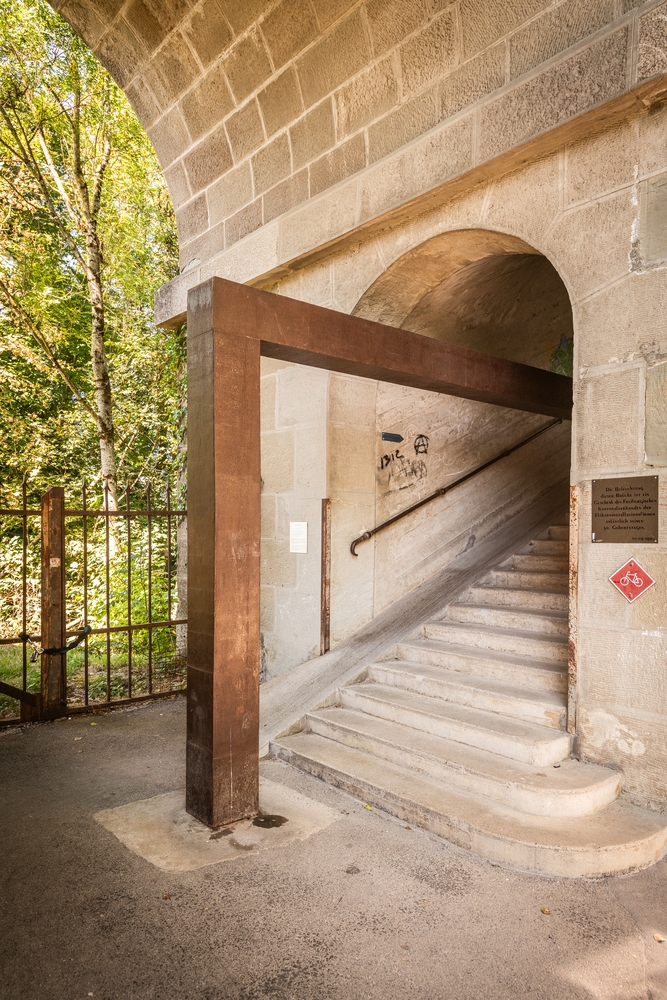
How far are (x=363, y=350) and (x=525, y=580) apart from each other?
2.58 metres

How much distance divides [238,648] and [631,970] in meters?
1.93

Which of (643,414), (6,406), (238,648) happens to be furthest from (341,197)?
→ (6,406)

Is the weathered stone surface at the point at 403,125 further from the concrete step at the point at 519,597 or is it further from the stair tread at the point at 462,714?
the stair tread at the point at 462,714

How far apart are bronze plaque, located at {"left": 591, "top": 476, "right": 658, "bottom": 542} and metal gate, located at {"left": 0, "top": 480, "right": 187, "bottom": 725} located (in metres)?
3.39

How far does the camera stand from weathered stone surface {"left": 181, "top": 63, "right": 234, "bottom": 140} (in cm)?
563

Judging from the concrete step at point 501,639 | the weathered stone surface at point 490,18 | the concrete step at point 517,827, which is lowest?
the concrete step at point 517,827

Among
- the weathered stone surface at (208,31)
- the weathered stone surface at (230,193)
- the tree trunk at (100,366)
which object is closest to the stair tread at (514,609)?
the weathered stone surface at (230,193)

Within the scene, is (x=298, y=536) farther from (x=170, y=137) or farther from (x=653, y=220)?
(x=170, y=137)

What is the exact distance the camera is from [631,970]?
7.16 feet

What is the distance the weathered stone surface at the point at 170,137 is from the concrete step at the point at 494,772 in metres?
5.67

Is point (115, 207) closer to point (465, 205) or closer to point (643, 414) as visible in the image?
point (465, 205)

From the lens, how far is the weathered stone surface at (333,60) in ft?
14.9

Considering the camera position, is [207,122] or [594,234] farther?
[207,122]

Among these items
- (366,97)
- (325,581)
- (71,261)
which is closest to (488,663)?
(325,581)
